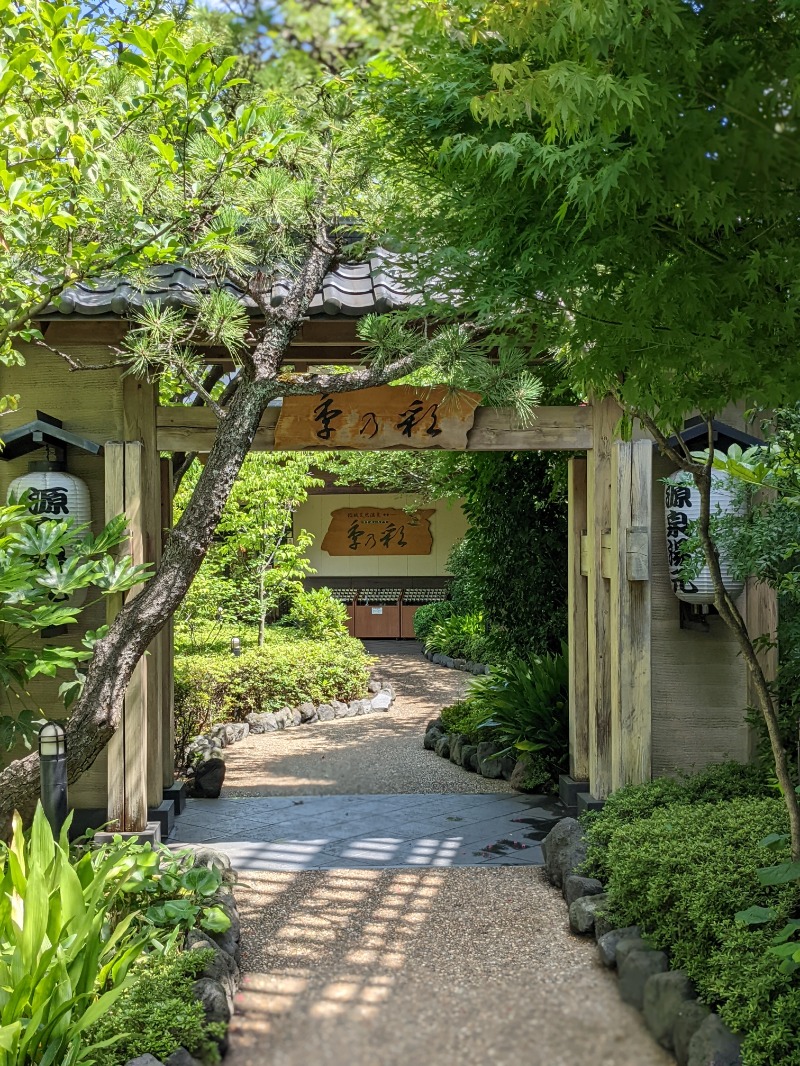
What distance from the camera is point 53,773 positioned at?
359 centimetres

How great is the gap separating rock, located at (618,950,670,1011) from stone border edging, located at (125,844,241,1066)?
4.74 ft

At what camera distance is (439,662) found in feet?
43.9

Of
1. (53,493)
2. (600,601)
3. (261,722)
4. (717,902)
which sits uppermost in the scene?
(53,493)

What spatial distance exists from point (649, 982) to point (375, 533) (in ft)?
42.4

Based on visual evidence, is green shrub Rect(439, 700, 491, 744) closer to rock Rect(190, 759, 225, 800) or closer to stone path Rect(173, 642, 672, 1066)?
stone path Rect(173, 642, 672, 1066)

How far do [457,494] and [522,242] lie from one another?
240 inches

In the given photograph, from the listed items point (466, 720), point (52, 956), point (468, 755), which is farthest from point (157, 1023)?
point (466, 720)

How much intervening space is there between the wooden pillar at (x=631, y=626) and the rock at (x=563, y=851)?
1.73ft

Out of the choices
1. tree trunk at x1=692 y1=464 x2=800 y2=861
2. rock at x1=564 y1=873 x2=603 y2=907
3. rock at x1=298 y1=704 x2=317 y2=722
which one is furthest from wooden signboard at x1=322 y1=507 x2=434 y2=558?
tree trunk at x1=692 y1=464 x2=800 y2=861

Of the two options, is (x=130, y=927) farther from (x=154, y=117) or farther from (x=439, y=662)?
(x=439, y=662)

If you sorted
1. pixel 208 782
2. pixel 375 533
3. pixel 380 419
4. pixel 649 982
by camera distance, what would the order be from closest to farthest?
pixel 649 982 < pixel 380 419 < pixel 208 782 < pixel 375 533

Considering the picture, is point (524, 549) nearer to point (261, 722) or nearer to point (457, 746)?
point (457, 746)

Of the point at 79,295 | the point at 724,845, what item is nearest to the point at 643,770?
the point at 724,845

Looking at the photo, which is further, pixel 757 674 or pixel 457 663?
pixel 457 663
